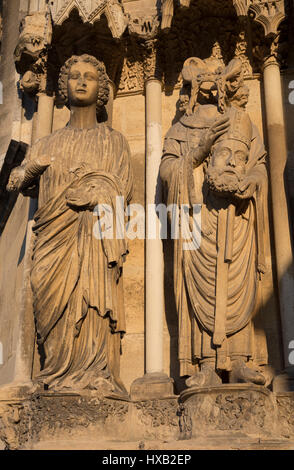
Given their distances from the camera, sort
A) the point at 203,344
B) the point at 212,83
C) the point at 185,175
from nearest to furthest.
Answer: the point at 203,344 → the point at 185,175 → the point at 212,83

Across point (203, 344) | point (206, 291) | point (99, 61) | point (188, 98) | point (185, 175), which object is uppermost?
point (99, 61)

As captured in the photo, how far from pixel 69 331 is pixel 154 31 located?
11.2 ft

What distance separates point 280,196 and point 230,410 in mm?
2255

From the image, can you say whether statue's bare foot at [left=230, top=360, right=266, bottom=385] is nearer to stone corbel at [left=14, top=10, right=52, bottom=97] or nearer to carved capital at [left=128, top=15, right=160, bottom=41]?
carved capital at [left=128, top=15, right=160, bottom=41]

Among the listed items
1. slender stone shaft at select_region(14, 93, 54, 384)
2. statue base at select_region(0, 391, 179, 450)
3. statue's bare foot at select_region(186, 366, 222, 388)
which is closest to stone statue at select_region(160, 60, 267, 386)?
statue's bare foot at select_region(186, 366, 222, 388)

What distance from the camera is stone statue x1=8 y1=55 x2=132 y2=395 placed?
614cm

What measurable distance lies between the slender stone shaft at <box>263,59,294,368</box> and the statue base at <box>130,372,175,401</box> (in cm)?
106

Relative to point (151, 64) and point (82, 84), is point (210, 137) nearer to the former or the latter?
point (82, 84)

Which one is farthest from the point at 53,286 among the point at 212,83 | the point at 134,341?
the point at 212,83

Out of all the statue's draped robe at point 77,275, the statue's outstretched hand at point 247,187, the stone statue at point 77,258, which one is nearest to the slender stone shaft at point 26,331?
the stone statue at point 77,258

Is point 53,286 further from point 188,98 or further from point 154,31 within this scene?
point 154,31

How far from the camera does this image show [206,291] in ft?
20.7

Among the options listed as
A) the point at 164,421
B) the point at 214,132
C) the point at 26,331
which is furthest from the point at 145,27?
the point at 164,421
